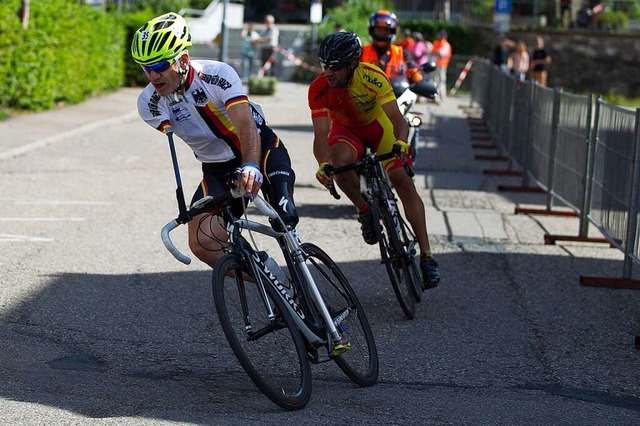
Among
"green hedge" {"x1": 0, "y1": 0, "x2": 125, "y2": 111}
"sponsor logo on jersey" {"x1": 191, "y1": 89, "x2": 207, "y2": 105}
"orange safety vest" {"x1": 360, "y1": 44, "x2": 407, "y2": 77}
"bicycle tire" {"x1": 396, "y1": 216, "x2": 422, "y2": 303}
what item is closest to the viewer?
"sponsor logo on jersey" {"x1": 191, "y1": 89, "x2": 207, "y2": 105}

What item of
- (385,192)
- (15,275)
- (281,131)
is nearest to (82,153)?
(281,131)

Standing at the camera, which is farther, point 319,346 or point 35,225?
point 35,225

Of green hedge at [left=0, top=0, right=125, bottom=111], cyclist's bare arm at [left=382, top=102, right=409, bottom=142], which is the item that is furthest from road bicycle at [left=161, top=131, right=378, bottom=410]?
green hedge at [left=0, top=0, right=125, bottom=111]

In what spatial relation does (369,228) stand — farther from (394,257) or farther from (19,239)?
(19,239)

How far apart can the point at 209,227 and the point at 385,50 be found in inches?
231

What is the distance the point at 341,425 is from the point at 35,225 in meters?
6.09

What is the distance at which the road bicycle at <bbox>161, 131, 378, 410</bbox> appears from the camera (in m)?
5.79

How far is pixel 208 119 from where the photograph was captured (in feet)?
21.4

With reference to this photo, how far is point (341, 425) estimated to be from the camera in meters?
5.61

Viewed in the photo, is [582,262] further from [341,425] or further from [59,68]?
[59,68]

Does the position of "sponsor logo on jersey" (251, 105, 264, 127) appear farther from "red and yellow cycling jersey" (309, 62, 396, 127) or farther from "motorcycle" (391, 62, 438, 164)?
"motorcycle" (391, 62, 438, 164)

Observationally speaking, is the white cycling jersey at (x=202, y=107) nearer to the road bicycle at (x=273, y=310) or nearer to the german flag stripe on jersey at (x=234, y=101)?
the german flag stripe on jersey at (x=234, y=101)

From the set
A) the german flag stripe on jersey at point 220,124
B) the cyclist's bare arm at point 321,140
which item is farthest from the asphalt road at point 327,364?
the german flag stripe on jersey at point 220,124

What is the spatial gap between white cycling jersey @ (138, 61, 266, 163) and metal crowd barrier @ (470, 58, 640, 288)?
12.6 feet
